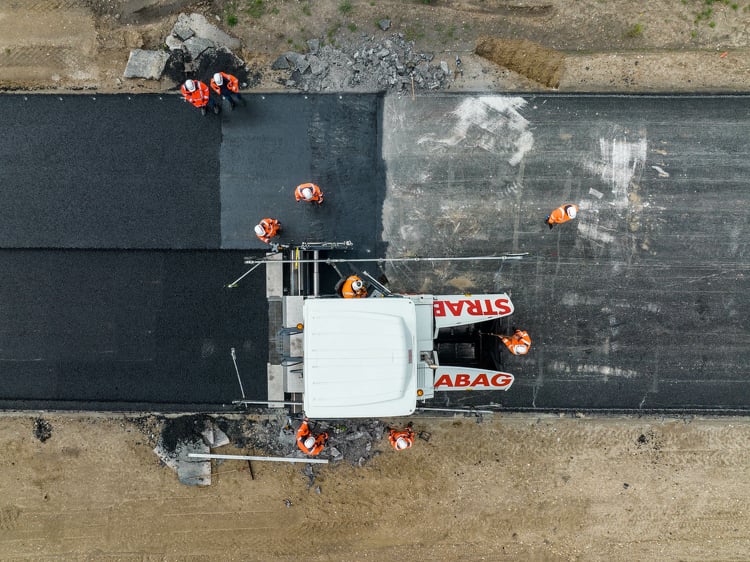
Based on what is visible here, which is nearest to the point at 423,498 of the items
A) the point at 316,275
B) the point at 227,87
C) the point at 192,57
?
the point at 316,275

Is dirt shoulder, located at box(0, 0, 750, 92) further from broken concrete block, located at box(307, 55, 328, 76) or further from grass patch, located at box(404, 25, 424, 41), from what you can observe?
broken concrete block, located at box(307, 55, 328, 76)

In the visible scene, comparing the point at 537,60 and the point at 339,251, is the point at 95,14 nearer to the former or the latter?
the point at 339,251

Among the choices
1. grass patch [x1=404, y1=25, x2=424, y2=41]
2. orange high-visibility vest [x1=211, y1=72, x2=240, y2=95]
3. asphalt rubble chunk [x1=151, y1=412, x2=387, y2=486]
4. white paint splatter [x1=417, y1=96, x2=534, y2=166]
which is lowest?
asphalt rubble chunk [x1=151, y1=412, x2=387, y2=486]

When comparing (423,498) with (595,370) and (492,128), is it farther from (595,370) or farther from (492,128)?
(492,128)

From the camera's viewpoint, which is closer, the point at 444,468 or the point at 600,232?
the point at 600,232

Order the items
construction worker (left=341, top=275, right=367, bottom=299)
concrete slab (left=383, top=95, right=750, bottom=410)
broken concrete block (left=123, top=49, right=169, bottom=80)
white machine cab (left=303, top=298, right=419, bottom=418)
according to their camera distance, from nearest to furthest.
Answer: white machine cab (left=303, top=298, right=419, bottom=418) → construction worker (left=341, top=275, right=367, bottom=299) → concrete slab (left=383, top=95, right=750, bottom=410) → broken concrete block (left=123, top=49, right=169, bottom=80)

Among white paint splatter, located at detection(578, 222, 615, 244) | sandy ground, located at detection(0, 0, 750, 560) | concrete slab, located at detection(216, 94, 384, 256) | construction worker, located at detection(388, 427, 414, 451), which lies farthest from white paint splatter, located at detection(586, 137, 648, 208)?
construction worker, located at detection(388, 427, 414, 451)
